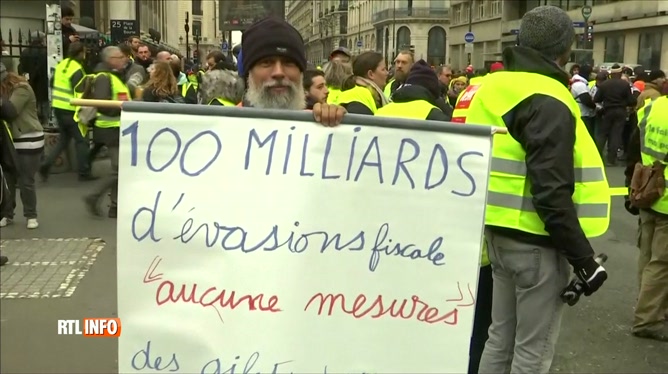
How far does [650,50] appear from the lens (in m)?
33.0

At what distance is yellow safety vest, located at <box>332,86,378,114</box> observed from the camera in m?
5.52

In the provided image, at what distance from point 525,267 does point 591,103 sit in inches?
453

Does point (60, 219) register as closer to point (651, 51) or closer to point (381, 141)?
point (381, 141)

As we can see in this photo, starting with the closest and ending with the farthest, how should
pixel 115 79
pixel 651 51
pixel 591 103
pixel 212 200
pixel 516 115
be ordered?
pixel 212 200, pixel 516 115, pixel 115 79, pixel 591 103, pixel 651 51

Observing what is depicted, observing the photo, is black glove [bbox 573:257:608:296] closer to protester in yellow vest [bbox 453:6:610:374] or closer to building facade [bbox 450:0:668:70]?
protester in yellow vest [bbox 453:6:610:374]

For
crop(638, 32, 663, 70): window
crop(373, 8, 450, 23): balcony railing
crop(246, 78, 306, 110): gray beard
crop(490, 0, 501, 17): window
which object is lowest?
crop(246, 78, 306, 110): gray beard

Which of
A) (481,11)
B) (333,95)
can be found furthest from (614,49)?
(333,95)

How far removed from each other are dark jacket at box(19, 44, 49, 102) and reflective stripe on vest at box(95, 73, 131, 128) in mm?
3817

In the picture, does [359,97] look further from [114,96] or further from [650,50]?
[650,50]

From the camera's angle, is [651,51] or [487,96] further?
[651,51]

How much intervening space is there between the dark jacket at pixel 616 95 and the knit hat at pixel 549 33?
432 inches

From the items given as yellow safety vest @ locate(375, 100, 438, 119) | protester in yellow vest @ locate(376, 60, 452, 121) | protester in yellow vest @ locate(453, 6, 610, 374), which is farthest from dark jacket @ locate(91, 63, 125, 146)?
protester in yellow vest @ locate(453, 6, 610, 374)

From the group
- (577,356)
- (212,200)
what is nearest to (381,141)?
(212,200)

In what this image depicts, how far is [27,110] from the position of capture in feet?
24.0
